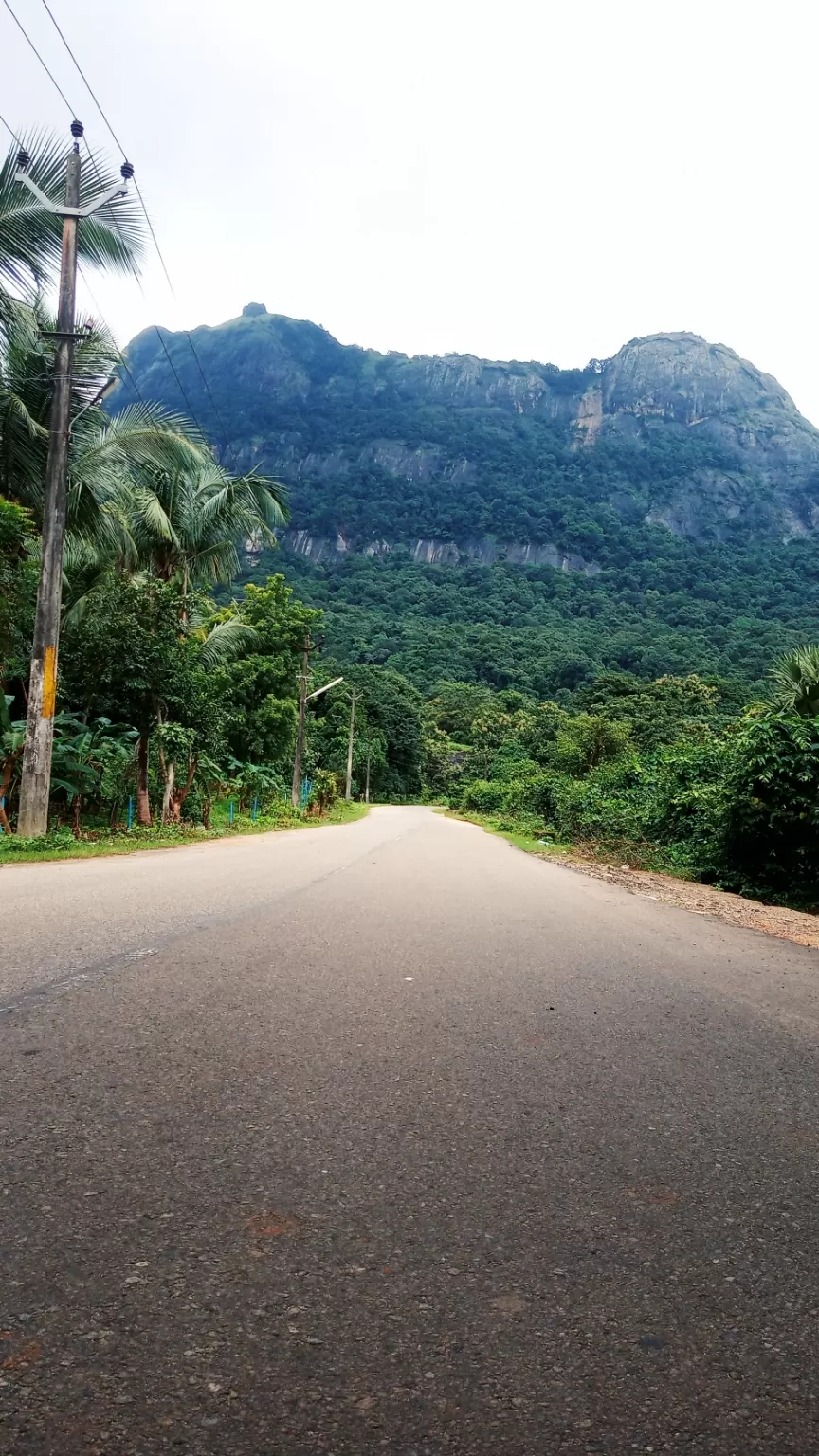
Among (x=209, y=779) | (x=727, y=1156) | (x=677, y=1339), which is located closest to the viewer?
(x=677, y=1339)

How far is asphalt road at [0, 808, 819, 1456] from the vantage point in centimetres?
149

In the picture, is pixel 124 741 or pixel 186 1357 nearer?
pixel 186 1357

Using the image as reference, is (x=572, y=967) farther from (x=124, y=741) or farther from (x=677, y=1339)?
(x=124, y=741)

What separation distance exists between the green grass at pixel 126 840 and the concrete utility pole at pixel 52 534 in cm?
47

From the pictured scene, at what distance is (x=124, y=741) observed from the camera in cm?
1858

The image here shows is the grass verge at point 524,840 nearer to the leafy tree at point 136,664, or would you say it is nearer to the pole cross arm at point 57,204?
the leafy tree at point 136,664

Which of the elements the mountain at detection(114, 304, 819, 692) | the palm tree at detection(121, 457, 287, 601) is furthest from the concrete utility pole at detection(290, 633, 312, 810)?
the mountain at detection(114, 304, 819, 692)

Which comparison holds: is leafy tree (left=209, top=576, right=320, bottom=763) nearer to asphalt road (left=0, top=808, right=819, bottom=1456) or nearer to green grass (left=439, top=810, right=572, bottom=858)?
green grass (left=439, top=810, right=572, bottom=858)

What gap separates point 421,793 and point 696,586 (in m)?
54.2

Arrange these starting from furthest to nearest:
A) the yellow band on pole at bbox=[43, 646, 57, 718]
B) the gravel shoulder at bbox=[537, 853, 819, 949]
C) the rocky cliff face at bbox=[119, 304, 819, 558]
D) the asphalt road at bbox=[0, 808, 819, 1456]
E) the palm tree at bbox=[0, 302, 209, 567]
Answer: the rocky cliff face at bbox=[119, 304, 819, 558] < the palm tree at bbox=[0, 302, 209, 567] < the yellow band on pole at bbox=[43, 646, 57, 718] < the gravel shoulder at bbox=[537, 853, 819, 949] < the asphalt road at bbox=[0, 808, 819, 1456]

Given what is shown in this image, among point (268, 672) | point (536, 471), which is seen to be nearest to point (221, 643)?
point (268, 672)

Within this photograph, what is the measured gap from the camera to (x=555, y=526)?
5630 inches

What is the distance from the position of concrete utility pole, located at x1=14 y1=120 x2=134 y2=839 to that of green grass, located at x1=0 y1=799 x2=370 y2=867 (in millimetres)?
468

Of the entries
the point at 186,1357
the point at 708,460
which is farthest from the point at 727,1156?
the point at 708,460
